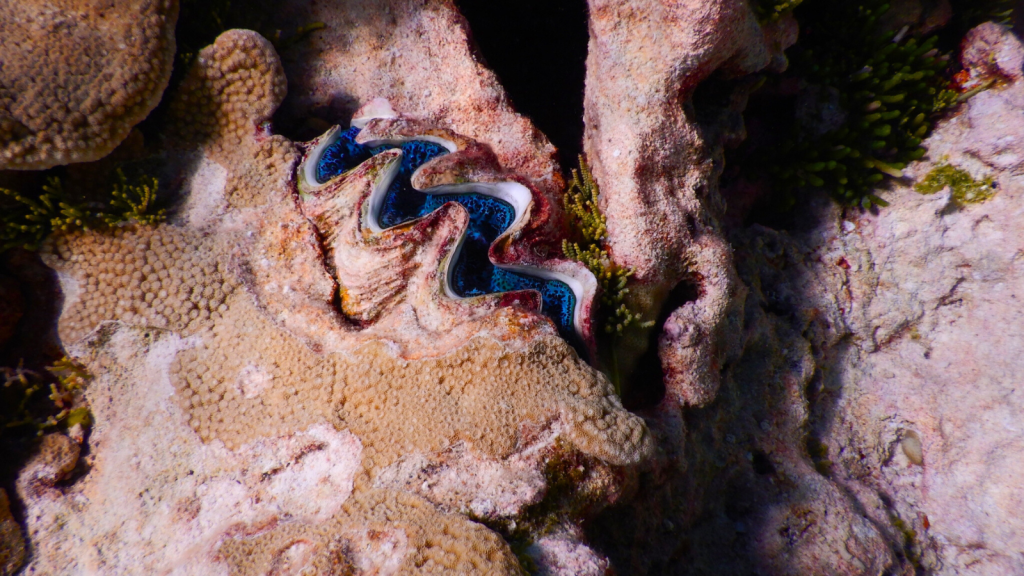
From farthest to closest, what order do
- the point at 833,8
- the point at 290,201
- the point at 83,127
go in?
the point at 833,8 < the point at 290,201 < the point at 83,127

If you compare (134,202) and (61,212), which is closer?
(61,212)

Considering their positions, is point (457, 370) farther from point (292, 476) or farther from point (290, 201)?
point (290, 201)

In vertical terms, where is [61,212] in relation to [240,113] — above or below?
below

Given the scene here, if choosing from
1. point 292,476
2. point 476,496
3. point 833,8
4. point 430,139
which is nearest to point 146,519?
point 292,476

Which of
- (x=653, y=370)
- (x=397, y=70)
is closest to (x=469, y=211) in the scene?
(x=397, y=70)

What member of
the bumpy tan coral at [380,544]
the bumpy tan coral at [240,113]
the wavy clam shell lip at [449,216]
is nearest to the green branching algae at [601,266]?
the wavy clam shell lip at [449,216]

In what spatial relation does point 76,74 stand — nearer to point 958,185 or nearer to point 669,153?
point 669,153

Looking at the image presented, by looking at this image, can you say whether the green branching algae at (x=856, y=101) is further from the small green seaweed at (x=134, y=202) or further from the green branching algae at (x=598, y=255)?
the small green seaweed at (x=134, y=202)
